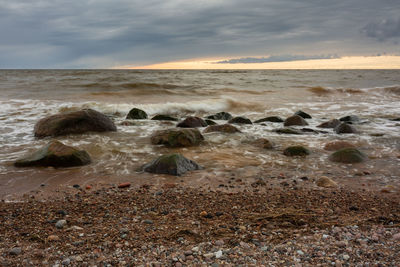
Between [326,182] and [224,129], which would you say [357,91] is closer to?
[224,129]

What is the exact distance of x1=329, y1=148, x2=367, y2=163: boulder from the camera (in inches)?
194

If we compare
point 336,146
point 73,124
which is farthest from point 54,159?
point 336,146

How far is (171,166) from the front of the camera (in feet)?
14.2

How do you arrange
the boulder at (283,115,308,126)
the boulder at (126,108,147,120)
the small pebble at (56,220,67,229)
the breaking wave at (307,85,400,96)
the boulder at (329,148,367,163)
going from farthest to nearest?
the breaking wave at (307,85,400,96) → the boulder at (126,108,147,120) → the boulder at (283,115,308,126) → the boulder at (329,148,367,163) → the small pebble at (56,220,67,229)

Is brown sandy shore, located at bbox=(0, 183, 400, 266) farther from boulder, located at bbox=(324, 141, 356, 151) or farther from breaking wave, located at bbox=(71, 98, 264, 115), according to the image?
breaking wave, located at bbox=(71, 98, 264, 115)

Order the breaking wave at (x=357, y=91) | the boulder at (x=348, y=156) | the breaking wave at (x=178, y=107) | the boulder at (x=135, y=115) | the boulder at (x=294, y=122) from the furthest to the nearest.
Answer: the breaking wave at (x=357, y=91), the breaking wave at (x=178, y=107), the boulder at (x=135, y=115), the boulder at (x=294, y=122), the boulder at (x=348, y=156)

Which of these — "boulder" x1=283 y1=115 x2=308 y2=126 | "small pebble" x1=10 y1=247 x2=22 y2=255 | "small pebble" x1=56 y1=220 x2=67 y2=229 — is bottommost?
"small pebble" x1=56 y1=220 x2=67 y2=229

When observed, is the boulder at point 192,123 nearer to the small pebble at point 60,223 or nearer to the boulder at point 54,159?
the boulder at point 54,159

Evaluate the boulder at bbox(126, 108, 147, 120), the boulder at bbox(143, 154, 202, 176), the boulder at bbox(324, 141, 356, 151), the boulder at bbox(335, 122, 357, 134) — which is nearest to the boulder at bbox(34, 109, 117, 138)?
the boulder at bbox(126, 108, 147, 120)

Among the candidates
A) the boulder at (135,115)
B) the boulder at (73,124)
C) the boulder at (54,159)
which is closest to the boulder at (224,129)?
the boulder at (73,124)

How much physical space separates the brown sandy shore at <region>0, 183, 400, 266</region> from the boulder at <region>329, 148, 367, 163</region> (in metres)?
1.30

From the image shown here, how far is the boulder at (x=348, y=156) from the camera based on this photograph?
4938mm

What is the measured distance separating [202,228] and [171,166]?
1.72 meters

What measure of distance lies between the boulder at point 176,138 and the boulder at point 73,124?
1.76 m
